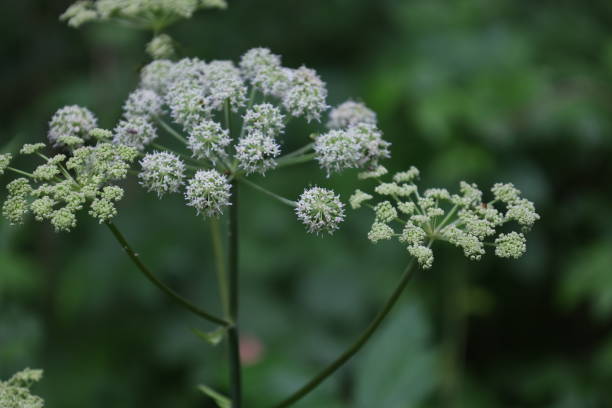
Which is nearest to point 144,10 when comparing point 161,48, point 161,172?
point 161,48

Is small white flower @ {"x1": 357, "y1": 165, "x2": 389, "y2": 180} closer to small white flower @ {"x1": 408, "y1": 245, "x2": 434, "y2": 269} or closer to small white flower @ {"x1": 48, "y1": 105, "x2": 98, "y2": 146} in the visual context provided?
small white flower @ {"x1": 408, "y1": 245, "x2": 434, "y2": 269}

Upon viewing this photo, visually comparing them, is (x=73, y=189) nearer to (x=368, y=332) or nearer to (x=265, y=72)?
(x=265, y=72)

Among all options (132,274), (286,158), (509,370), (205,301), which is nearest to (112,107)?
(132,274)

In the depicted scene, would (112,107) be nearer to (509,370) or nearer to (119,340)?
(119,340)

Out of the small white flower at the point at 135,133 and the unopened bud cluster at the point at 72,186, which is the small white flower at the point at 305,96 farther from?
the unopened bud cluster at the point at 72,186

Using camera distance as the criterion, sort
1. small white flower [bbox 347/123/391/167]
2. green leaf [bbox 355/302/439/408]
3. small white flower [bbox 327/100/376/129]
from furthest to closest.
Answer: green leaf [bbox 355/302/439/408] → small white flower [bbox 327/100/376/129] → small white flower [bbox 347/123/391/167]

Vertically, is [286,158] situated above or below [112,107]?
below

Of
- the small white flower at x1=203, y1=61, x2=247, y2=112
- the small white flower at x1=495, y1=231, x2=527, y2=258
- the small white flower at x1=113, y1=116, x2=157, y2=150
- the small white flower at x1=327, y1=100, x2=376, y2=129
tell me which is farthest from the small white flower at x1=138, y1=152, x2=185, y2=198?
the small white flower at x1=495, y1=231, x2=527, y2=258
